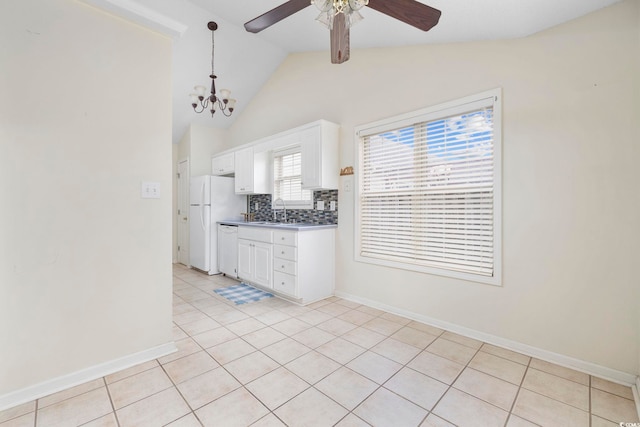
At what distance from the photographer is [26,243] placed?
5.50 feet

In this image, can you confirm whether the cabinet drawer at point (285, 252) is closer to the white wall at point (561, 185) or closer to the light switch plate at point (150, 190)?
the white wall at point (561, 185)

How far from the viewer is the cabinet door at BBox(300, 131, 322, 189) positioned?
132 inches

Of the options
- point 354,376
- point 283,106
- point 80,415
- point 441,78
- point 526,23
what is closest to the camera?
point 80,415

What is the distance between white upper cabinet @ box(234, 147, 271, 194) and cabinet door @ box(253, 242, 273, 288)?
104 centimetres

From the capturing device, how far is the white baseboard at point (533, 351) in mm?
1832

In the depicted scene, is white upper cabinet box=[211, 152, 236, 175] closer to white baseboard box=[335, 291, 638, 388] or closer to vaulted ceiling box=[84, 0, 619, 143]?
vaulted ceiling box=[84, 0, 619, 143]

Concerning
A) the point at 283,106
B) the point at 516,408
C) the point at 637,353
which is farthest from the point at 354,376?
the point at 283,106

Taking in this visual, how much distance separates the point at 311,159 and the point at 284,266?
1320 mm

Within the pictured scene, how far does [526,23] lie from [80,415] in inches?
146

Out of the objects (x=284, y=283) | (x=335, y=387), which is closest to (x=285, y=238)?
(x=284, y=283)

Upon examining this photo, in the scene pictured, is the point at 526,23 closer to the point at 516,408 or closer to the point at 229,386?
the point at 516,408

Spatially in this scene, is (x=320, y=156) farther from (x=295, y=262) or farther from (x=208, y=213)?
(x=208, y=213)

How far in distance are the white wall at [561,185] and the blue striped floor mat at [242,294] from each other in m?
1.86

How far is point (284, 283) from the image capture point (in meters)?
3.34
